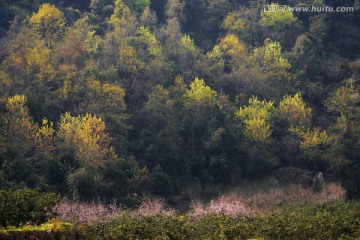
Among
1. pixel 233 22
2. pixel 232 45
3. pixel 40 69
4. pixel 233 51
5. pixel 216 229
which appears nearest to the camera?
pixel 216 229

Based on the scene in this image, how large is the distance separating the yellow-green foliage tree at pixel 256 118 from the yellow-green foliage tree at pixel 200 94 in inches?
127

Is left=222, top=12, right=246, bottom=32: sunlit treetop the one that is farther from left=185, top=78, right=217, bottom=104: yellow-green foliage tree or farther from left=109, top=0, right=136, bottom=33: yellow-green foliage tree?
left=185, top=78, right=217, bottom=104: yellow-green foliage tree

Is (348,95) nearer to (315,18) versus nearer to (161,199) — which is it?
(315,18)

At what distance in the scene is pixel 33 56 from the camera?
166 feet

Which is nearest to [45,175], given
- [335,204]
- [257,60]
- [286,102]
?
[335,204]

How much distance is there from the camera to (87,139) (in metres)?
44.0

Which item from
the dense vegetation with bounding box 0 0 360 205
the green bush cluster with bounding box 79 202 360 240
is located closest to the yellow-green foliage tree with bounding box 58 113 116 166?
the dense vegetation with bounding box 0 0 360 205

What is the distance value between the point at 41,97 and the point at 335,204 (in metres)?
25.2

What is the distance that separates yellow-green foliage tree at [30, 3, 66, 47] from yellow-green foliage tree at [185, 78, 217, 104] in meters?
16.3

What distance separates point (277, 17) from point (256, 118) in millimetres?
20661

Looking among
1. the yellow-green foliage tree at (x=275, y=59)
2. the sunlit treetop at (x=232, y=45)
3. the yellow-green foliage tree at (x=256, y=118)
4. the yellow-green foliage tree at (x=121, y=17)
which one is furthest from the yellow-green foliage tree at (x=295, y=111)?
the yellow-green foliage tree at (x=121, y=17)

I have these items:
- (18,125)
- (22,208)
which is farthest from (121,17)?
(22,208)

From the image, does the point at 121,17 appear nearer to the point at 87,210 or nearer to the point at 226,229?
the point at 87,210

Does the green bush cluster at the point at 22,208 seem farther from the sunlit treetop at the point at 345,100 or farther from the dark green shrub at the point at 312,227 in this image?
the sunlit treetop at the point at 345,100
